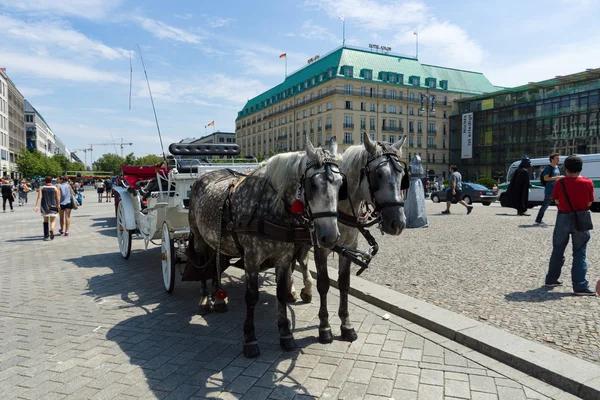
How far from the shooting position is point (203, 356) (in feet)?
12.3

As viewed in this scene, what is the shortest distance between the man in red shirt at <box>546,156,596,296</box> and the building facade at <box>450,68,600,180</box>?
154 ft

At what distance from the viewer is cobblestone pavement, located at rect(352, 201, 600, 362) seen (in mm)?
4016

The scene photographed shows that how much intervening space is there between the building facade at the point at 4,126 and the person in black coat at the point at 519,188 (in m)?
75.6

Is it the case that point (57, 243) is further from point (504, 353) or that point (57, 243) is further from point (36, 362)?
point (504, 353)

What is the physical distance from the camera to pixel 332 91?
215 ft

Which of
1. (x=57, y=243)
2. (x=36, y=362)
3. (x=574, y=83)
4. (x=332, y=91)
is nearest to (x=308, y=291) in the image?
(x=36, y=362)

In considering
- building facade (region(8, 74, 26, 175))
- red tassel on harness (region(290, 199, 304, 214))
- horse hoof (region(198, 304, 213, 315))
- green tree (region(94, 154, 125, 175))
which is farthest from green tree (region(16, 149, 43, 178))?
green tree (region(94, 154, 125, 175))

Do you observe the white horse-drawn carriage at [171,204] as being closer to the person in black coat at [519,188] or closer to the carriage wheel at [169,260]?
the carriage wheel at [169,260]

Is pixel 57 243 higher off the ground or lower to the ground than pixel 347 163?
lower

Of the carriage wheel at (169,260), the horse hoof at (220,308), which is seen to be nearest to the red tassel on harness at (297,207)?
the horse hoof at (220,308)

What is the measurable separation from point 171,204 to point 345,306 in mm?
3606

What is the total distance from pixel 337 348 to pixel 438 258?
168 inches

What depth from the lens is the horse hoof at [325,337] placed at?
4.00 m

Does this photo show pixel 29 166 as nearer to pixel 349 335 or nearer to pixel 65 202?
pixel 65 202
